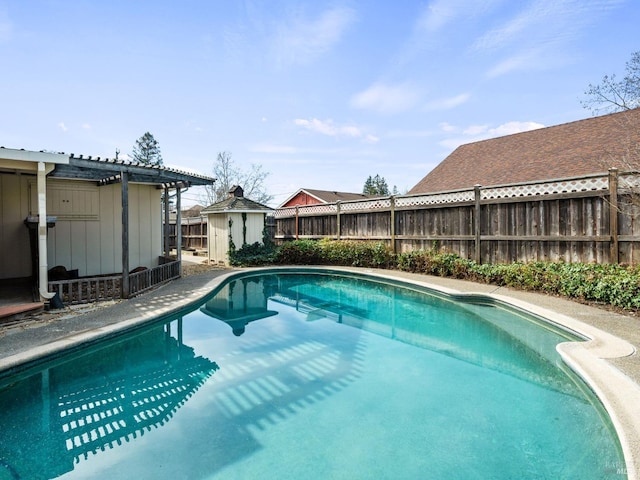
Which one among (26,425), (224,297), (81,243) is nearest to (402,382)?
(26,425)

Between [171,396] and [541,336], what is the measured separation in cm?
509

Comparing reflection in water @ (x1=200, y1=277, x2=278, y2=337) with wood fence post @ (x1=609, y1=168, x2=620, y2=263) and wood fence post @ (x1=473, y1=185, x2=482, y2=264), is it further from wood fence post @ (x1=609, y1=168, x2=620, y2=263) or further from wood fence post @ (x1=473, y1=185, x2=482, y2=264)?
wood fence post @ (x1=609, y1=168, x2=620, y2=263)

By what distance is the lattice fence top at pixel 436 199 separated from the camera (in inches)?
367

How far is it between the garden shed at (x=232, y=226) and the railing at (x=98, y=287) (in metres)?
4.61

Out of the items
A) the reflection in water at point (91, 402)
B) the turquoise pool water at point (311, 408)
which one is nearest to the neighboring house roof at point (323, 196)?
the turquoise pool water at point (311, 408)

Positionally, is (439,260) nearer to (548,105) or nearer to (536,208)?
(536,208)

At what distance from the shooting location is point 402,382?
3959 millimetres

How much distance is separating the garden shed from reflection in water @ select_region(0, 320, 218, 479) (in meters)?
8.18

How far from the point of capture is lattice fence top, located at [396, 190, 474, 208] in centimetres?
932

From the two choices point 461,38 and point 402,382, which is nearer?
point 402,382

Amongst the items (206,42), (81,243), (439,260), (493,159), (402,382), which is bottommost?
(402,382)

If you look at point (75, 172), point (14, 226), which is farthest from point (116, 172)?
point (14, 226)

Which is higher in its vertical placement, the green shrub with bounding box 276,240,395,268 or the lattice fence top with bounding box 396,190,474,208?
the lattice fence top with bounding box 396,190,474,208

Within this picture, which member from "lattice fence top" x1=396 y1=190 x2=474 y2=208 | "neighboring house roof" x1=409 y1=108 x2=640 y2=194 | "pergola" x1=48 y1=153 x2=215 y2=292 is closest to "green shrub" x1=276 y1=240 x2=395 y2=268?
"lattice fence top" x1=396 y1=190 x2=474 y2=208
